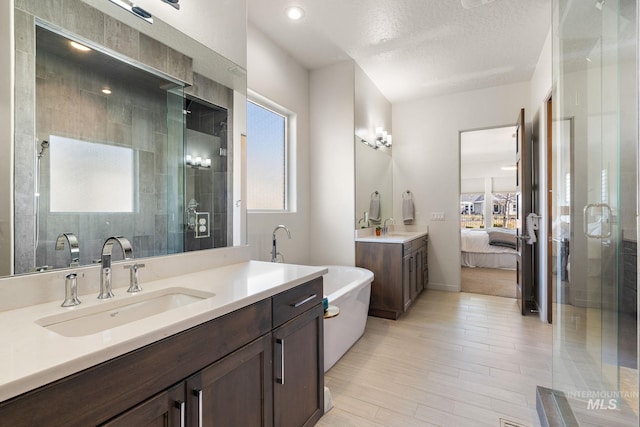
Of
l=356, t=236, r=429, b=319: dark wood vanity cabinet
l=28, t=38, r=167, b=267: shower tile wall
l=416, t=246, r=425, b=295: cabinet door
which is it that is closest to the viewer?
l=28, t=38, r=167, b=267: shower tile wall

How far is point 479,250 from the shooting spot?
19.7 feet

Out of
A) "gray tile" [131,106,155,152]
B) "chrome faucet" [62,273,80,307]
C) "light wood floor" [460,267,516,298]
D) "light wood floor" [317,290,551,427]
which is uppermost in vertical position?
"gray tile" [131,106,155,152]

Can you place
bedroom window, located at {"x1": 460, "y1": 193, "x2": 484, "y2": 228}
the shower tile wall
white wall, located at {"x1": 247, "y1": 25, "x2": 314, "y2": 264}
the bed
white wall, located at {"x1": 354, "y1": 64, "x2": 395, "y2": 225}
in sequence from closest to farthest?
1. the shower tile wall
2. white wall, located at {"x1": 247, "y1": 25, "x2": 314, "y2": 264}
3. white wall, located at {"x1": 354, "y1": 64, "x2": 395, "y2": 225}
4. the bed
5. bedroom window, located at {"x1": 460, "y1": 193, "x2": 484, "y2": 228}

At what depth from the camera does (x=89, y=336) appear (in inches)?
29.9

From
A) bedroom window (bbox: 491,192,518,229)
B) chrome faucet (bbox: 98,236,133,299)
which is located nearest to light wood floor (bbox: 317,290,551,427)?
chrome faucet (bbox: 98,236,133,299)

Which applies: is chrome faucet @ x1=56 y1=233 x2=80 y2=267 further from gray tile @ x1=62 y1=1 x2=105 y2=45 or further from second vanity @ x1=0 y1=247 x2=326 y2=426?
gray tile @ x1=62 y1=1 x2=105 y2=45

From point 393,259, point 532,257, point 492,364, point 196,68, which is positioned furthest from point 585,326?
point 196,68

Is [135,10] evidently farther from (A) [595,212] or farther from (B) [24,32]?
(A) [595,212]

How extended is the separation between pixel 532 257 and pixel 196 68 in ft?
13.1

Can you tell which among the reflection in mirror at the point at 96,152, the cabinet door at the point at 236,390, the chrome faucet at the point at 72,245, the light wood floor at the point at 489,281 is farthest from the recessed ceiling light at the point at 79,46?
the light wood floor at the point at 489,281

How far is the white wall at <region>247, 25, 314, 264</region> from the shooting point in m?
2.76

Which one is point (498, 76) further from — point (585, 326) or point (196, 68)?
point (196, 68)

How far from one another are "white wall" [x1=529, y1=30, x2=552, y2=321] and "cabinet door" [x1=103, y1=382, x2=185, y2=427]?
3469 millimetres

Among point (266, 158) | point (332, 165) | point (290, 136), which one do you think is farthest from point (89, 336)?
point (332, 165)
